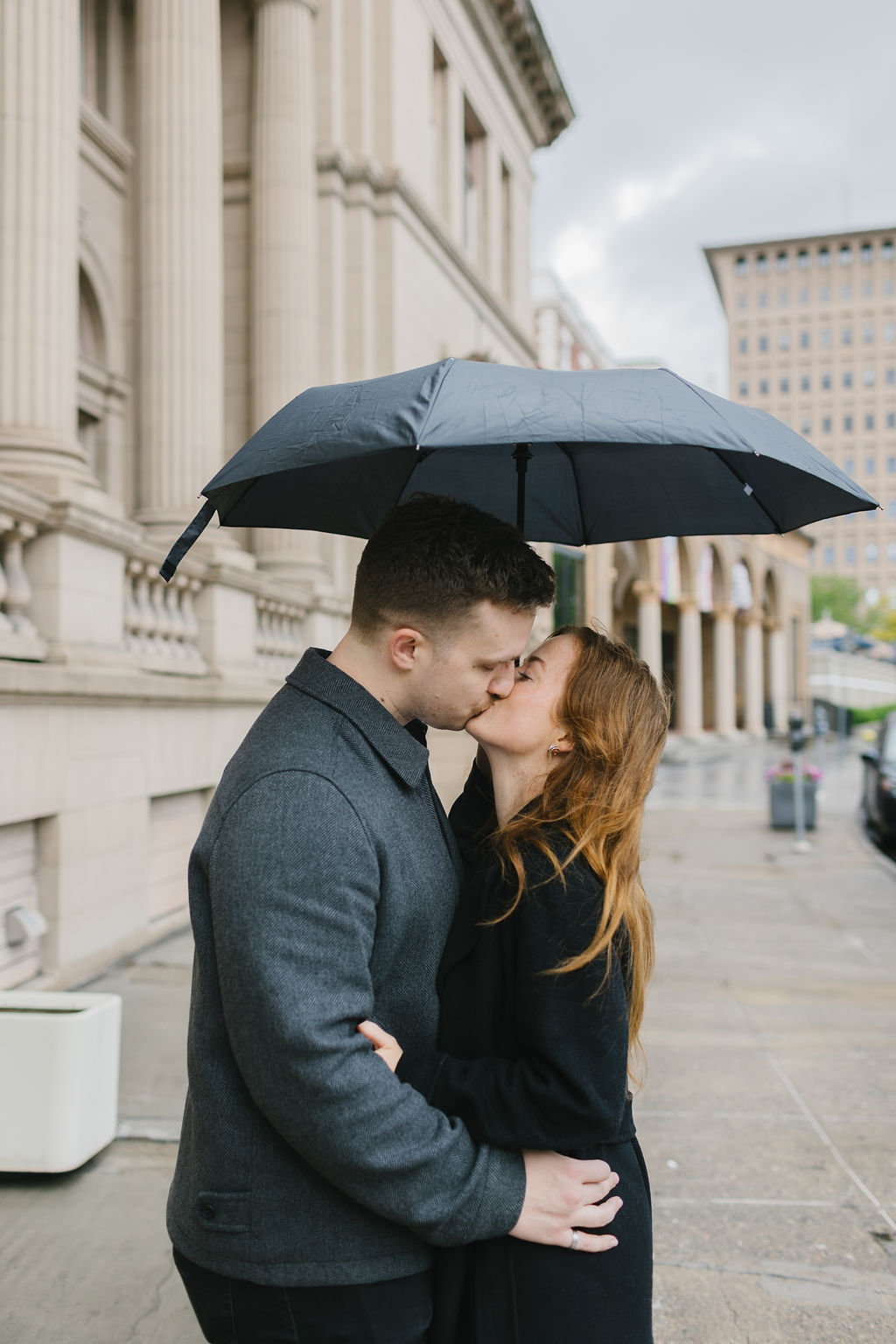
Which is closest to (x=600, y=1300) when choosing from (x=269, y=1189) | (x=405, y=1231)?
(x=405, y=1231)

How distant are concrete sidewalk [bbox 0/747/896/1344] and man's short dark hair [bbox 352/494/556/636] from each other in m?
1.14

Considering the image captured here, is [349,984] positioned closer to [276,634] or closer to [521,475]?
[521,475]

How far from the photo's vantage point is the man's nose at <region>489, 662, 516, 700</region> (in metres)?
2.04

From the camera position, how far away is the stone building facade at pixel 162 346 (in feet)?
23.8

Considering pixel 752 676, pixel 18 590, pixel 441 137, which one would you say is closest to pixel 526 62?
pixel 441 137

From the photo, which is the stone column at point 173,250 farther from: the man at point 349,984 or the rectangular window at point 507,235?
the rectangular window at point 507,235

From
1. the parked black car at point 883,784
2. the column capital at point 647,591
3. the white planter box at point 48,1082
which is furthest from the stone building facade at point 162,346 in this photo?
the column capital at point 647,591

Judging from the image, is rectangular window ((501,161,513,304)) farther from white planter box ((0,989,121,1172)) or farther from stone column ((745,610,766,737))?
stone column ((745,610,766,737))

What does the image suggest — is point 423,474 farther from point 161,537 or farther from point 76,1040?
point 161,537

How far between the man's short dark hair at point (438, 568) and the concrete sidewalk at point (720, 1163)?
1.14 m

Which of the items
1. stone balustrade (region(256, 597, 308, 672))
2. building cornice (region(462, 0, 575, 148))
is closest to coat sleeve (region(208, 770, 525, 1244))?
stone balustrade (region(256, 597, 308, 672))

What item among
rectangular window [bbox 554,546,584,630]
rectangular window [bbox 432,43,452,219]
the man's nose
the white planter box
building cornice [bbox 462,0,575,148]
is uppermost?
building cornice [bbox 462,0,575,148]

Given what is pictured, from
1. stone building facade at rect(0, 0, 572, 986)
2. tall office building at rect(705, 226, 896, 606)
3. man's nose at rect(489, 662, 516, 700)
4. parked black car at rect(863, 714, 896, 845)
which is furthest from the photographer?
tall office building at rect(705, 226, 896, 606)

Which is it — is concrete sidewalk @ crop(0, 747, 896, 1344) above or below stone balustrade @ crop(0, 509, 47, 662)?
below
